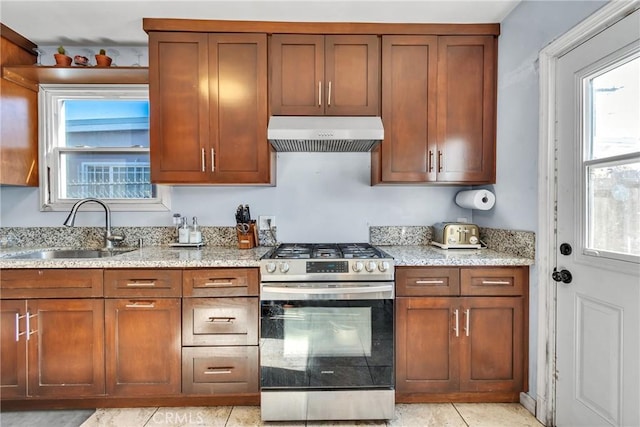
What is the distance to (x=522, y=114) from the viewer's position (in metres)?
1.95

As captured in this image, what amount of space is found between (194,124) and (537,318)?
242 centimetres

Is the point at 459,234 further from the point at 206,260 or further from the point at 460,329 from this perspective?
the point at 206,260

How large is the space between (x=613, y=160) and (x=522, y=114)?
2.18ft

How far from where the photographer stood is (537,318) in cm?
184

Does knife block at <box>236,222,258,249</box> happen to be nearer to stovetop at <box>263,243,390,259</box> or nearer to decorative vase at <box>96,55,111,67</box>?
stovetop at <box>263,243,390,259</box>

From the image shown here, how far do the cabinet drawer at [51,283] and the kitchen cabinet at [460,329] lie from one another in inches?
69.9

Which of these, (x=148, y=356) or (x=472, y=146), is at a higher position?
(x=472, y=146)

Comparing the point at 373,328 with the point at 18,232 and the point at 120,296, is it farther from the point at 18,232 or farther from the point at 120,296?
the point at 18,232

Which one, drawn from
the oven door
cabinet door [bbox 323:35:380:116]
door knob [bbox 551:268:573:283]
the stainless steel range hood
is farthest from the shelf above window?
door knob [bbox 551:268:573:283]

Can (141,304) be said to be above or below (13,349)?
above

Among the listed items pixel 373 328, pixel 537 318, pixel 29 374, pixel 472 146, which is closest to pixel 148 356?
pixel 29 374

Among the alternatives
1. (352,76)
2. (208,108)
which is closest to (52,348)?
(208,108)

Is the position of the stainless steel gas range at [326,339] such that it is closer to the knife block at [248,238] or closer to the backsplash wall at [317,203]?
the knife block at [248,238]

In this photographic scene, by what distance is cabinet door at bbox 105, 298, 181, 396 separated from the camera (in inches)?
73.7
